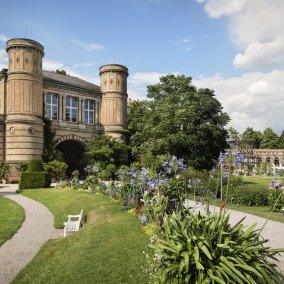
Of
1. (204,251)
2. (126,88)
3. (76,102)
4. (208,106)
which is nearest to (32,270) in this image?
(204,251)

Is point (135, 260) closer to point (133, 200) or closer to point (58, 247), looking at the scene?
point (58, 247)

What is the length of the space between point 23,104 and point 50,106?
380cm

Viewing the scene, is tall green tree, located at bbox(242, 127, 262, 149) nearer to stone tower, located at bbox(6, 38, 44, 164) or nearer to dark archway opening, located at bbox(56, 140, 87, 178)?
dark archway opening, located at bbox(56, 140, 87, 178)

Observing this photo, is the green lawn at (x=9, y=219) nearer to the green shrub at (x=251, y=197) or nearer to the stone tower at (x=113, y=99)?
the green shrub at (x=251, y=197)

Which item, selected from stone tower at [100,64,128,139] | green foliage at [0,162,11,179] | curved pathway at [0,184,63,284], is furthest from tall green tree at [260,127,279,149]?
curved pathway at [0,184,63,284]

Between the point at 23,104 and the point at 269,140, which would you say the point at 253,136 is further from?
the point at 23,104

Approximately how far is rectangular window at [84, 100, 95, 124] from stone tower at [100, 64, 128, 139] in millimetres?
1145

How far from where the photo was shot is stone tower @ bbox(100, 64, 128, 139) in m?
37.9

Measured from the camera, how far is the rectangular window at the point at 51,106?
3375 centimetres

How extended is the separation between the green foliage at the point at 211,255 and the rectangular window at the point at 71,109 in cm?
3159

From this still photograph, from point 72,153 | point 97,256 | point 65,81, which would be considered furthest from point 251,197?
point 65,81

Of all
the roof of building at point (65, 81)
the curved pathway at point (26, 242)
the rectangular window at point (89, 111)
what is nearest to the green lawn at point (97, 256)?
→ the curved pathway at point (26, 242)

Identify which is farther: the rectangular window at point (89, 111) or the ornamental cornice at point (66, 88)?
the rectangular window at point (89, 111)

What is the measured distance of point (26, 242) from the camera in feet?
32.3
